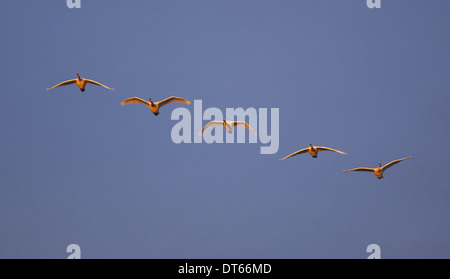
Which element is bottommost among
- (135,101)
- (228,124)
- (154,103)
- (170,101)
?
(228,124)

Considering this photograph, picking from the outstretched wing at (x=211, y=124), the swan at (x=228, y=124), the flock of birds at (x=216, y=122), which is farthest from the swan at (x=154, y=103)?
the swan at (x=228, y=124)

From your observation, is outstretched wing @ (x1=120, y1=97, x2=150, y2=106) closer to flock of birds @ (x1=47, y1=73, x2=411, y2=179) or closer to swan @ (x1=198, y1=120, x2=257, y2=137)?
flock of birds @ (x1=47, y1=73, x2=411, y2=179)

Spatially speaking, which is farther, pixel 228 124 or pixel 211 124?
pixel 211 124

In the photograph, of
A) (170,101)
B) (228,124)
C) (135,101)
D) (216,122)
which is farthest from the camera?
(216,122)

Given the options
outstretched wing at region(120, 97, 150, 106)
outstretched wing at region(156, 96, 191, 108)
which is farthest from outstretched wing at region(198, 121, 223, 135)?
outstretched wing at region(120, 97, 150, 106)

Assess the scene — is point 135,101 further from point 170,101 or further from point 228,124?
point 228,124

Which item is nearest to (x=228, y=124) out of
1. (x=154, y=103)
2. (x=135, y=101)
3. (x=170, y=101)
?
(x=170, y=101)

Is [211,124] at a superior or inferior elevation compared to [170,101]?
inferior

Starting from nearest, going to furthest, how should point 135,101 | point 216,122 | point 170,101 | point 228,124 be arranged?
point 170,101 → point 228,124 → point 135,101 → point 216,122

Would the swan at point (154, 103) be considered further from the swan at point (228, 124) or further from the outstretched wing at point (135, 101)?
the swan at point (228, 124)
